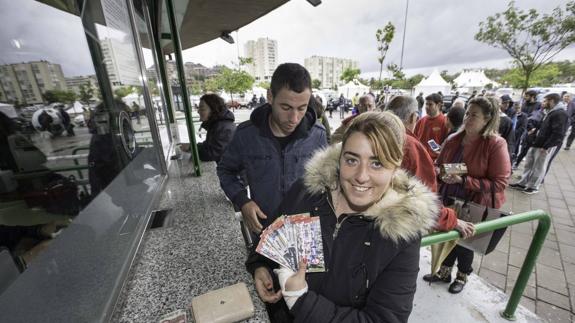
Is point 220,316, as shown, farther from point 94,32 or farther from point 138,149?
point 94,32

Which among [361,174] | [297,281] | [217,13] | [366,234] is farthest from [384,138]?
[217,13]

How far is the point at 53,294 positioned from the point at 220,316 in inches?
27.5

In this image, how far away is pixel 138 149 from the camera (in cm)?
246

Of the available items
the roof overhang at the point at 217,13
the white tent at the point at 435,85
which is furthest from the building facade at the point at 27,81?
the white tent at the point at 435,85

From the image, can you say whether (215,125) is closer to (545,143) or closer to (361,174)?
(361,174)

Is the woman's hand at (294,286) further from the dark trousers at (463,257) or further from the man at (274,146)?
the dark trousers at (463,257)

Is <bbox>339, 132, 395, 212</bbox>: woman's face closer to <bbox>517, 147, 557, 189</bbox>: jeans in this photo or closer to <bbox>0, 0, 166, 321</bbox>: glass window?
<bbox>0, 0, 166, 321</bbox>: glass window

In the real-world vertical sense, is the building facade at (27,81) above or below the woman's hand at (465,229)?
above

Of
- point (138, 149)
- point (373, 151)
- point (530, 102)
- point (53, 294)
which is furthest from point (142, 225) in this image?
point (530, 102)

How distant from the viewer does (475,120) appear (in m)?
2.59

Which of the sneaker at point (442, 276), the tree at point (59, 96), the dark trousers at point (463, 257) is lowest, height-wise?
the sneaker at point (442, 276)

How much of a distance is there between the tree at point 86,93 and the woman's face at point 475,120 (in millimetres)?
3460

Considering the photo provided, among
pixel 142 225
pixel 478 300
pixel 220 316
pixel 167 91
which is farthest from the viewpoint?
pixel 167 91

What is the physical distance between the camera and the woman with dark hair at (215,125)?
2971 mm
